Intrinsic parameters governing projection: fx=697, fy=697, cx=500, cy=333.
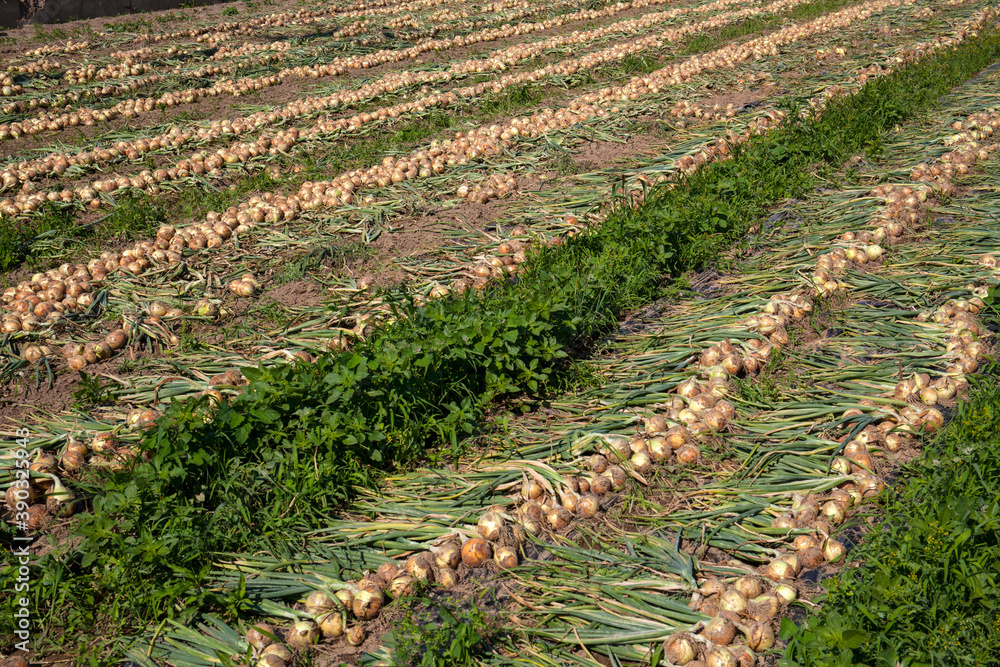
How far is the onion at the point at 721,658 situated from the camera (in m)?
2.31

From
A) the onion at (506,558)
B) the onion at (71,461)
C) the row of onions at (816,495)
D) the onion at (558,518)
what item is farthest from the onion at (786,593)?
the onion at (71,461)

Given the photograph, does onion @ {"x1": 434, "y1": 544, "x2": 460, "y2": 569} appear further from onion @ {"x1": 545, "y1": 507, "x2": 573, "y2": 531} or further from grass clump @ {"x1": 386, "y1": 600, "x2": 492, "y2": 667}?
onion @ {"x1": 545, "y1": 507, "x2": 573, "y2": 531}

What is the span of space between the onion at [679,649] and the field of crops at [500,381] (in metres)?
0.01

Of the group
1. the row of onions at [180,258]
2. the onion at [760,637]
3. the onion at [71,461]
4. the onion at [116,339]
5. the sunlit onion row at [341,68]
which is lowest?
the onion at [760,637]

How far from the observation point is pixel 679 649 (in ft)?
7.76

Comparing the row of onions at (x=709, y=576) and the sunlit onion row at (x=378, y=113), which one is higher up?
the sunlit onion row at (x=378, y=113)

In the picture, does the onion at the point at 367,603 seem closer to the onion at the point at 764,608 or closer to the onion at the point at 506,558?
the onion at the point at 506,558

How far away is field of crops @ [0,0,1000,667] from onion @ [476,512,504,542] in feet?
0.14

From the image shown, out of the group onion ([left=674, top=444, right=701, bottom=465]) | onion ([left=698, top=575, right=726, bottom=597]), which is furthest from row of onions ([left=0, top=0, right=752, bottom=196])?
onion ([left=698, top=575, right=726, bottom=597])

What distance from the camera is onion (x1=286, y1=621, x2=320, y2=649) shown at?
8.49ft

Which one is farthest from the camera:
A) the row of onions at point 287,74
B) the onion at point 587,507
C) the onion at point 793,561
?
the row of onions at point 287,74

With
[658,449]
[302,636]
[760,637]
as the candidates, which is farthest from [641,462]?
[302,636]

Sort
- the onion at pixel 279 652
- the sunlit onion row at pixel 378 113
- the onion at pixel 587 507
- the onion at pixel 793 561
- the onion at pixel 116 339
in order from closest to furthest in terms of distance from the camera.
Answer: the onion at pixel 279 652, the onion at pixel 793 561, the onion at pixel 587 507, the onion at pixel 116 339, the sunlit onion row at pixel 378 113

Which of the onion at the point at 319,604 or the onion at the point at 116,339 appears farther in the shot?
the onion at the point at 116,339
